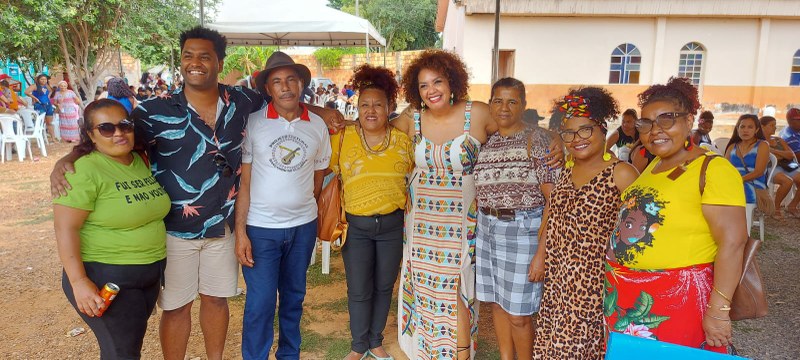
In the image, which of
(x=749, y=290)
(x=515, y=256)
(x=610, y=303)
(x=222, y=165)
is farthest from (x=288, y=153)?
(x=749, y=290)

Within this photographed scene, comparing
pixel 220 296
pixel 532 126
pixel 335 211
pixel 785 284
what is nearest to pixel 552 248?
pixel 532 126

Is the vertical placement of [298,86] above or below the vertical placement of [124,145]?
above

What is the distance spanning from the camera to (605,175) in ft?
7.77

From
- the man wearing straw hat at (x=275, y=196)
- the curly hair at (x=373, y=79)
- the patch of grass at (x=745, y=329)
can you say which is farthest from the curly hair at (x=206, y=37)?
the patch of grass at (x=745, y=329)

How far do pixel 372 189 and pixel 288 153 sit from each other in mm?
540

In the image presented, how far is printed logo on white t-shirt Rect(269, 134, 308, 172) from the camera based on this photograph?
283 centimetres

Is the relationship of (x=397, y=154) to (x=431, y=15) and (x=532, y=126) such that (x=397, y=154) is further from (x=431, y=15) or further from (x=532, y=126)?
(x=431, y=15)

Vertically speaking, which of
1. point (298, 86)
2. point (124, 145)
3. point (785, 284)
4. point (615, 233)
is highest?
point (298, 86)

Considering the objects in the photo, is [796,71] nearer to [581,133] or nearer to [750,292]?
[581,133]

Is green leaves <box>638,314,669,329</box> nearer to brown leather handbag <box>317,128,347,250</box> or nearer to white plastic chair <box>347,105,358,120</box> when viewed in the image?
brown leather handbag <box>317,128,347,250</box>

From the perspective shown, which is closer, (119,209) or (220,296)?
(119,209)

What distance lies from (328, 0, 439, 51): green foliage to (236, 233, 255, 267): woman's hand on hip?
34.4 m

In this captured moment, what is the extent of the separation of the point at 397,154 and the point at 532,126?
0.81m

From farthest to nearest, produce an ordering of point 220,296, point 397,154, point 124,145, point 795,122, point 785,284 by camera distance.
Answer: point 795,122, point 785,284, point 397,154, point 220,296, point 124,145
